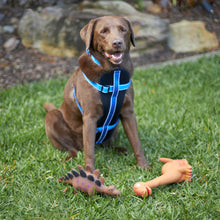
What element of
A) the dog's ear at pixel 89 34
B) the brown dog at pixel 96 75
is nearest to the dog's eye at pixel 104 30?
the brown dog at pixel 96 75

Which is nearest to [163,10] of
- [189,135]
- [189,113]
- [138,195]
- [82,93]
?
[189,113]

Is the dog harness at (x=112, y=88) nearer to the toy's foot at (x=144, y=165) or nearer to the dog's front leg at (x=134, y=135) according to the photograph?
the dog's front leg at (x=134, y=135)

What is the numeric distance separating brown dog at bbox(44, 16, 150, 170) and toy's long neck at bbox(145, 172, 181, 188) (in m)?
0.42

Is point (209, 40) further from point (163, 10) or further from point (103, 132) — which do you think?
point (103, 132)

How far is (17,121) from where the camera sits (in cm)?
396

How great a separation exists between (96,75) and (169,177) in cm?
111

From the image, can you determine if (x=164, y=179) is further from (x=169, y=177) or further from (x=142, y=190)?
(x=142, y=190)

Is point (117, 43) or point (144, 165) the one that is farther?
point (144, 165)

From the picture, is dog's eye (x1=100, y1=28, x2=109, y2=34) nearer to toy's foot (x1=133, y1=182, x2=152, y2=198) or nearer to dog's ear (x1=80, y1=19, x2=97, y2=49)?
dog's ear (x1=80, y1=19, x2=97, y2=49)

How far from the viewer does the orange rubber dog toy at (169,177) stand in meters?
2.42

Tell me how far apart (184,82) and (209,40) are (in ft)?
8.62

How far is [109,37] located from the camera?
2516 mm

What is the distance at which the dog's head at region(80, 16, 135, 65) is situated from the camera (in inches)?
98.0

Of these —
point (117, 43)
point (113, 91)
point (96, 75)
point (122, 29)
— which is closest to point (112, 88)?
point (113, 91)
